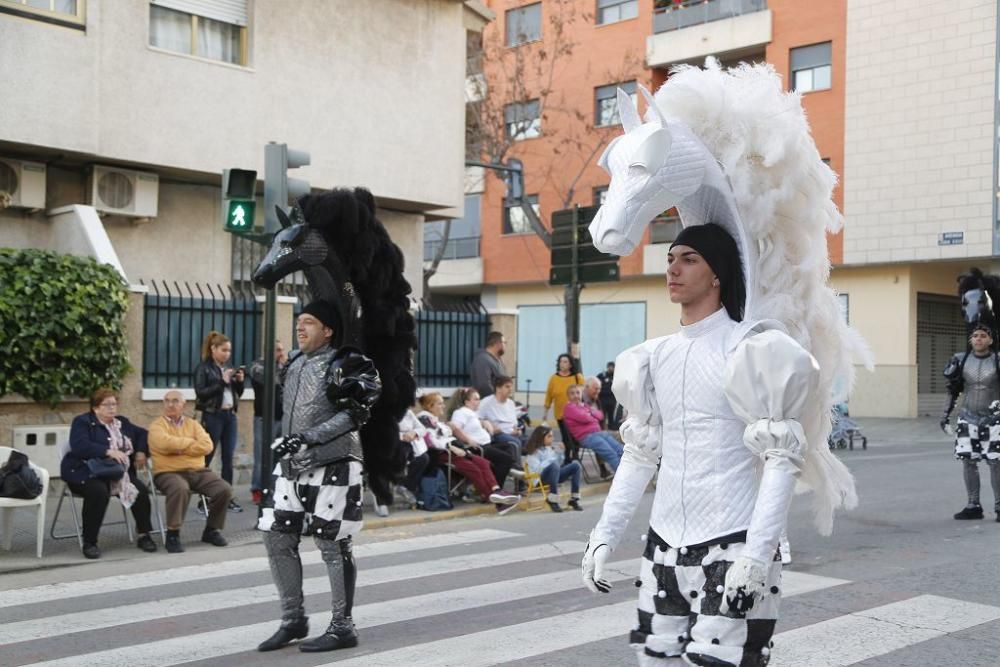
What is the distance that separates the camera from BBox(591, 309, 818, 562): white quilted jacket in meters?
3.23

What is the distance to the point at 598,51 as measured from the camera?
32969 millimetres

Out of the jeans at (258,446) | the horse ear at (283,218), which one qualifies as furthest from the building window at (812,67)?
the horse ear at (283,218)

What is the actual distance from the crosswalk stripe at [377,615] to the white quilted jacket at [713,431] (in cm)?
317

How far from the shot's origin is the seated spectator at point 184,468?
30.8ft

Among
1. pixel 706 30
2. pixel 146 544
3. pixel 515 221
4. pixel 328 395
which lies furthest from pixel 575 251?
pixel 515 221

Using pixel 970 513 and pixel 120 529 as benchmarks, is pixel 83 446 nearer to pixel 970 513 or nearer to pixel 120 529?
pixel 120 529

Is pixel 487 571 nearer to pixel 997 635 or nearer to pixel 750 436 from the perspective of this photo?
pixel 997 635

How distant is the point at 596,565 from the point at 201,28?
1388cm

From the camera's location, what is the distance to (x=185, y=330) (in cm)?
1350

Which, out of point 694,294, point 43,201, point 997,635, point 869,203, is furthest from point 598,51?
point 694,294

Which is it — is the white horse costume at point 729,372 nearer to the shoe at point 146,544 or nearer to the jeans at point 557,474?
the shoe at point 146,544

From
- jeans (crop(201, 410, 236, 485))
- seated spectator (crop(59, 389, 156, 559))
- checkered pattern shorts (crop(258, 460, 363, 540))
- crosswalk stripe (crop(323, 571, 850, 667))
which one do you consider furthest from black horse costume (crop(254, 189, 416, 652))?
jeans (crop(201, 410, 236, 485))

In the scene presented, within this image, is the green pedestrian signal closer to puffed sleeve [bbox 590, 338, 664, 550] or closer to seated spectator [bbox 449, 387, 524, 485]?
seated spectator [bbox 449, 387, 524, 485]

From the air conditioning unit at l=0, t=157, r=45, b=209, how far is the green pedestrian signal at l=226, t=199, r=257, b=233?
5.39 metres
